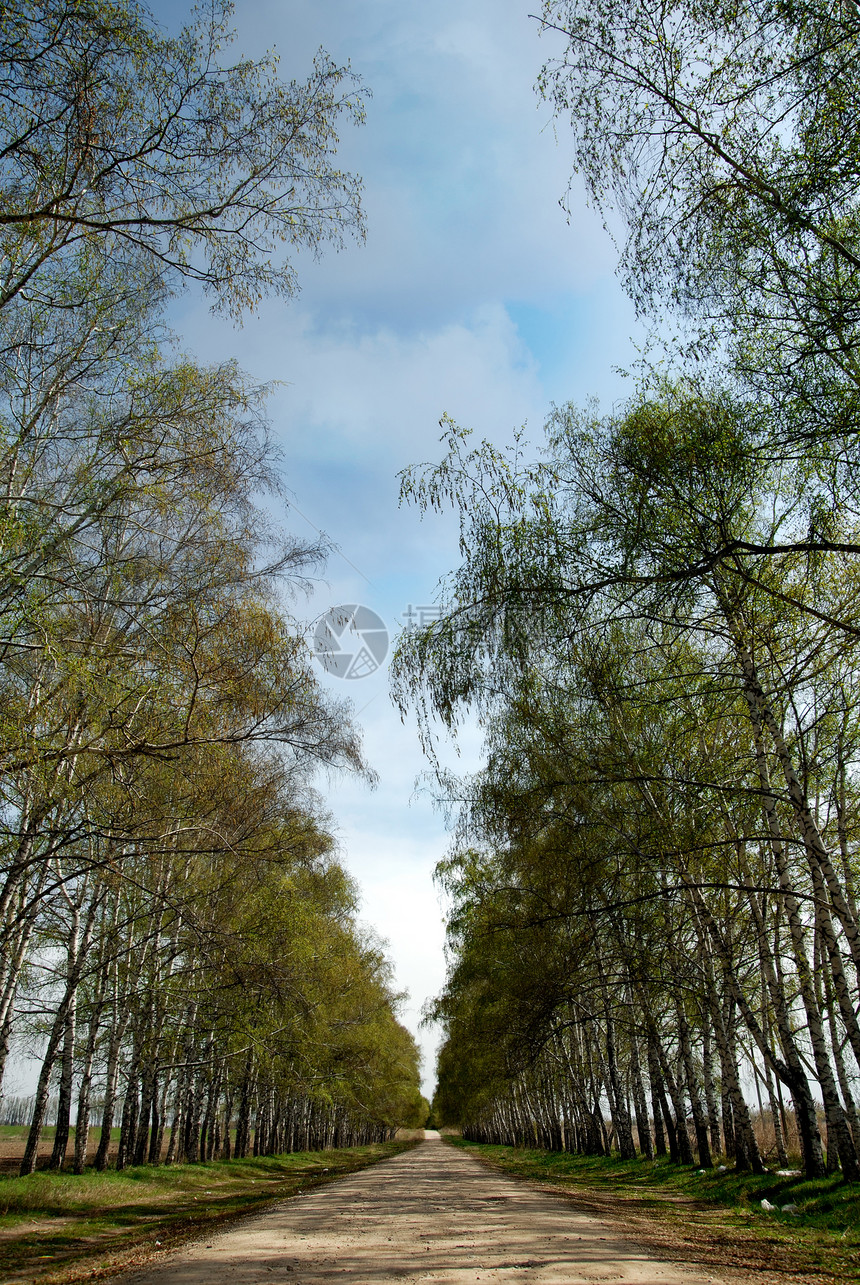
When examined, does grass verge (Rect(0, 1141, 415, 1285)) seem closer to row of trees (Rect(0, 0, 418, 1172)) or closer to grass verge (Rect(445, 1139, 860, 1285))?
row of trees (Rect(0, 0, 418, 1172))

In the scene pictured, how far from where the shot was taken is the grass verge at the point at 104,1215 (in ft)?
22.5

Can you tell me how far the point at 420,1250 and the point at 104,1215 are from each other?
6.80 m

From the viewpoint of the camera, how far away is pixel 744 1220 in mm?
8016

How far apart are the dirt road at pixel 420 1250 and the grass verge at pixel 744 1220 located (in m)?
0.60

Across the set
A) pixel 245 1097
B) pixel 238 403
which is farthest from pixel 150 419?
pixel 245 1097

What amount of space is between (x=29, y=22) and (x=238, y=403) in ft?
10.5

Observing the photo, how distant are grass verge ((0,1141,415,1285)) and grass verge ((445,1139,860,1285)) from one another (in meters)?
5.19

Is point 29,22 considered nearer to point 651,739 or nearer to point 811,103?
point 811,103

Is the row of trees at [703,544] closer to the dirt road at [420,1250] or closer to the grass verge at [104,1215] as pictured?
the dirt road at [420,1250]

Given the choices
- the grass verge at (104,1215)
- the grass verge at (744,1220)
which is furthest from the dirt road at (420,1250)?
the grass verge at (104,1215)

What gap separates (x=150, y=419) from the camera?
686 cm

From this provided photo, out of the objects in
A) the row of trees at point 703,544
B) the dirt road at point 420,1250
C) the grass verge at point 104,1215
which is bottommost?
the grass verge at point 104,1215

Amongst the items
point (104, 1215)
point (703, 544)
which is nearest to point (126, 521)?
point (703, 544)

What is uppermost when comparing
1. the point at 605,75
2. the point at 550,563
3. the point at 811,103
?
the point at 605,75
